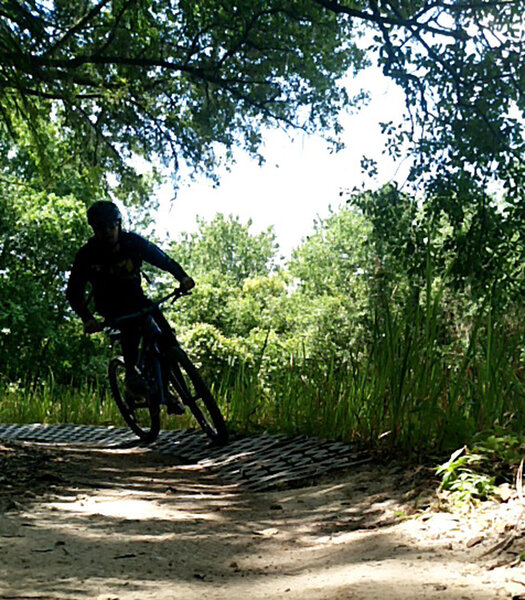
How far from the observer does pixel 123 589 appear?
2352 mm

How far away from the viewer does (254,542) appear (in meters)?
3.11

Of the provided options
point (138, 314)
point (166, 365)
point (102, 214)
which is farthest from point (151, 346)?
point (102, 214)

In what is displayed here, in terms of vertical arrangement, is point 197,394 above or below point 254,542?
above

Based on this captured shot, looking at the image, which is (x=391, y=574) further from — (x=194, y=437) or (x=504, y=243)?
(x=504, y=243)

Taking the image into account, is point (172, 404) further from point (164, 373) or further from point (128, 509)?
point (128, 509)

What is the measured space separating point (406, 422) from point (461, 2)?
223 inches

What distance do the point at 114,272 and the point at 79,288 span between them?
36cm

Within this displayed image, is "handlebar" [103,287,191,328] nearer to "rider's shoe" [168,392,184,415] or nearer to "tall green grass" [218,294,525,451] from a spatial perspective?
"rider's shoe" [168,392,184,415]

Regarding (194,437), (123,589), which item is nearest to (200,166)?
(194,437)

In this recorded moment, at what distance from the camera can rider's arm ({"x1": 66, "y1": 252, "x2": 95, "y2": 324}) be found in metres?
6.08

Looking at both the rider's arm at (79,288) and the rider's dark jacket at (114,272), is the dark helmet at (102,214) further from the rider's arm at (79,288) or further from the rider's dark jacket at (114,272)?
the rider's arm at (79,288)

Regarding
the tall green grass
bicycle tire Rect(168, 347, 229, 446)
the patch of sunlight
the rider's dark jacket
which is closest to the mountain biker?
the rider's dark jacket

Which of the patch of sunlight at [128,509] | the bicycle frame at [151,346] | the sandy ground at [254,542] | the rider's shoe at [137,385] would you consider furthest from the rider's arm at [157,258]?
the patch of sunlight at [128,509]

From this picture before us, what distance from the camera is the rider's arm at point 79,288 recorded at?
6.08 metres
